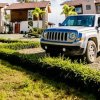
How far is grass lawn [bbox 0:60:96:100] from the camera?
738 centimetres

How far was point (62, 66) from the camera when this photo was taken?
884 centimetres

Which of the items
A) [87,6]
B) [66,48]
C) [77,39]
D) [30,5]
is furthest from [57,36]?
[87,6]

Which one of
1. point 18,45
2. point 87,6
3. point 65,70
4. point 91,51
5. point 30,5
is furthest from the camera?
point 87,6

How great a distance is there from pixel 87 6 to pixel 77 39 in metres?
49.7

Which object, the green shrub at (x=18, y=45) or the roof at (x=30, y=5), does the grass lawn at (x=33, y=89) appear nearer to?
the green shrub at (x=18, y=45)

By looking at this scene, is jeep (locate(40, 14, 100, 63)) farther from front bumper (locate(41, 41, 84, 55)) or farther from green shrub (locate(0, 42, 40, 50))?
green shrub (locate(0, 42, 40, 50))

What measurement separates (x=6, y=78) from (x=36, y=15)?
45.7m

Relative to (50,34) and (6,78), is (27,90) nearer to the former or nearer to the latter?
(6,78)

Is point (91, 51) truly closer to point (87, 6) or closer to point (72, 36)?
point (72, 36)

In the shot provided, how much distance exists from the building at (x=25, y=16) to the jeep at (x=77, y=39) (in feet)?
147

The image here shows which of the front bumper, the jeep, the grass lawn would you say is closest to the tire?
the jeep

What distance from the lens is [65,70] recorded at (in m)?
8.55

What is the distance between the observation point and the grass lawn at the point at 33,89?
7379mm

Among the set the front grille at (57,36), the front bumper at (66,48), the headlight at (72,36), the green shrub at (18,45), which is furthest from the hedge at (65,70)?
the green shrub at (18,45)
